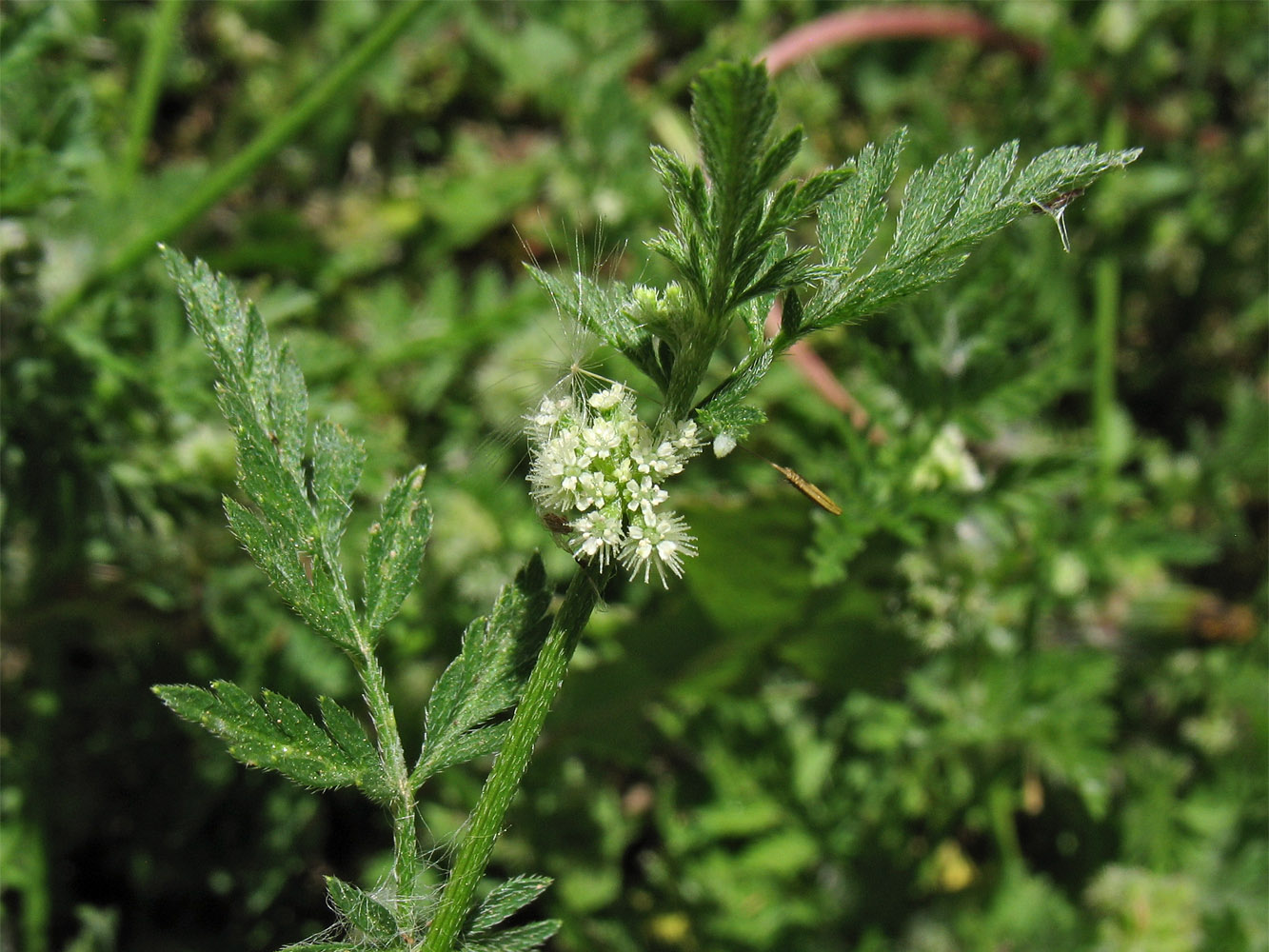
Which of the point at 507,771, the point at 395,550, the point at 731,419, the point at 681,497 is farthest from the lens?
the point at 681,497

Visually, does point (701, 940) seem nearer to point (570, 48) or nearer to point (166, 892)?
point (166, 892)

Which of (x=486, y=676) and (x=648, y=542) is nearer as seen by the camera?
(x=648, y=542)

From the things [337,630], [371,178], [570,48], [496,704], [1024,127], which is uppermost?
[570,48]

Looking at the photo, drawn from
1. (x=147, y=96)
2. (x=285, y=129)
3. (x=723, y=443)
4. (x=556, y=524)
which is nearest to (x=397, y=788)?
(x=556, y=524)

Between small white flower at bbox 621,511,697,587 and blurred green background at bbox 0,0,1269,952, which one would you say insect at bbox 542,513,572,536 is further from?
blurred green background at bbox 0,0,1269,952

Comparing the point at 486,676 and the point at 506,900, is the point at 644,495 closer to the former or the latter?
the point at 486,676

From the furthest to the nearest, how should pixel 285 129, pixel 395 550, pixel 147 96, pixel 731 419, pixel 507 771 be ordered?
pixel 147 96
pixel 285 129
pixel 395 550
pixel 507 771
pixel 731 419

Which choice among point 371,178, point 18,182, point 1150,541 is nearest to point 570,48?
point 371,178

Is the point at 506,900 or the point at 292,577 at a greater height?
the point at 292,577
